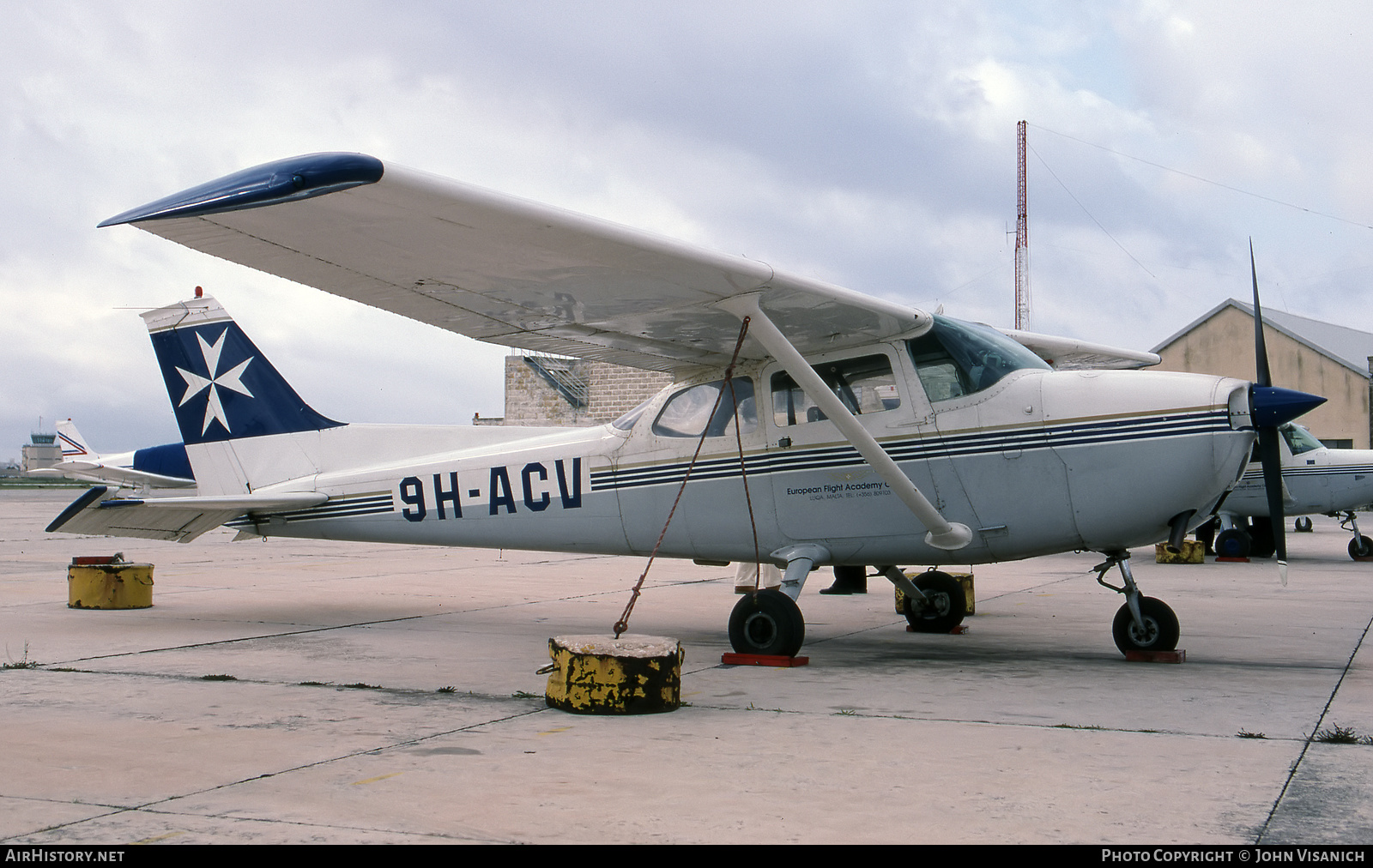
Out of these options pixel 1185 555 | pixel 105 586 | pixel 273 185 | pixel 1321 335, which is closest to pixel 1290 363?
pixel 1321 335

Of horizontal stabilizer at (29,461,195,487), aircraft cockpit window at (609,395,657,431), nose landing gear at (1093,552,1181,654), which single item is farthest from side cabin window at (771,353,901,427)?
horizontal stabilizer at (29,461,195,487)

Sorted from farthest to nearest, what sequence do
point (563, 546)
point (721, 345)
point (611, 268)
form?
point (563, 546)
point (721, 345)
point (611, 268)

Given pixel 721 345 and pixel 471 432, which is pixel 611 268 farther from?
pixel 471 432

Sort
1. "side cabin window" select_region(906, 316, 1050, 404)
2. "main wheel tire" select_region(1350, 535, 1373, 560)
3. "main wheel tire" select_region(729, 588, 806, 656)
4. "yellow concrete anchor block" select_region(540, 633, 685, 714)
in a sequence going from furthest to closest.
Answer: "main wheel tire" select_region(1350, 535, 1373, 560)
"side cabin window" select_region(906, 316, 1050, 404)
"main wheel tire" select_region(729, 588, 806, 656)
"yellow concrete anchor block" select_region(540, 633, 685, 714)

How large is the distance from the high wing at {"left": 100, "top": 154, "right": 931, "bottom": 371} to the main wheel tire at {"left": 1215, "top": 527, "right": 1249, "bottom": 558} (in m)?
14.5

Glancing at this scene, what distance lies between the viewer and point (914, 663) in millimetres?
7637

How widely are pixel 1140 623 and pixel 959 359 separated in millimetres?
2194

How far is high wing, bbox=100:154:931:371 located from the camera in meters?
4.98

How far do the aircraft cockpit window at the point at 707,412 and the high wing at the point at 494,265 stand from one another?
0.80 ft

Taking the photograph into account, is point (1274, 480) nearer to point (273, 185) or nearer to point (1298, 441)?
point (273, 185)

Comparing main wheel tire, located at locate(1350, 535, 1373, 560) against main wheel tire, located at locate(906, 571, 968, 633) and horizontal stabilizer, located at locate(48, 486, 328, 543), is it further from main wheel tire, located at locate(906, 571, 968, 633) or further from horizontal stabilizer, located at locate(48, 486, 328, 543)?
horizontal stabilizer, located at locate(48, 486, 328, 543)

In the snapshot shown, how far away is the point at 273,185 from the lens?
4.71m
